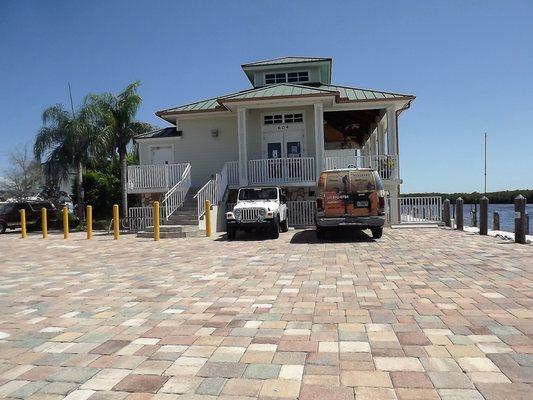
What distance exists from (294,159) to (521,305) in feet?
47.0

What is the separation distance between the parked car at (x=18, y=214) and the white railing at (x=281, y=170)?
14.1m

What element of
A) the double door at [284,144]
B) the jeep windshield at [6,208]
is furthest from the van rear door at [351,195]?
the jeep windshield at [6,208]

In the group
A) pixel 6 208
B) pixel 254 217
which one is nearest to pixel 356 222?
pixel 254 217

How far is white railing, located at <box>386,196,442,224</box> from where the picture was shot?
18.5 meters

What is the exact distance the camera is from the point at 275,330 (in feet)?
14.6

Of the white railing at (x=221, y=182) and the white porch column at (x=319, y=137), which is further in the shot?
the white porch column at (x=319, y=137)

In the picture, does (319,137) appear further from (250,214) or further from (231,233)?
(231,233)

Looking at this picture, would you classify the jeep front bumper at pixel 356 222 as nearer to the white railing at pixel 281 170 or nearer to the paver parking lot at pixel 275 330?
the paver parking lot at pixel 275 330

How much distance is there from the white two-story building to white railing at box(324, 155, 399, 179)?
0.15 ft

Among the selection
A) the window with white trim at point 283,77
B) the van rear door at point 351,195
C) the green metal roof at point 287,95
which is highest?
the window with white trim at point 283,77

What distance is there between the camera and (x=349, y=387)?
3.09 metres

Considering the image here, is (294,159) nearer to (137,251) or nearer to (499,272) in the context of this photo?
(137,251)

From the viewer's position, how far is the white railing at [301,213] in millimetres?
18891

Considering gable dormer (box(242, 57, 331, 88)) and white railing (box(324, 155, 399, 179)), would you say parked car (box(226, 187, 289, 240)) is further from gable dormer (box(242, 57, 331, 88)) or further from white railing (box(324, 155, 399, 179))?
gable dormer (box(242, 57, 331, 88))
